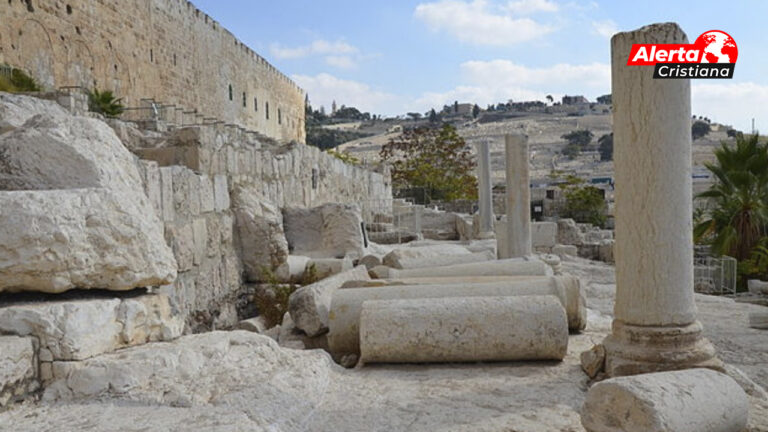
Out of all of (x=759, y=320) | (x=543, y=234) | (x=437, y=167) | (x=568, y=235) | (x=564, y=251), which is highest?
(x=437, y=167)

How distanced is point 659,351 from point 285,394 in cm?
242

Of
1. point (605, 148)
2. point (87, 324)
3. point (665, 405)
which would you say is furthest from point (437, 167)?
point (605, 148)

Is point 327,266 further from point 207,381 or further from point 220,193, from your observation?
point 207,381

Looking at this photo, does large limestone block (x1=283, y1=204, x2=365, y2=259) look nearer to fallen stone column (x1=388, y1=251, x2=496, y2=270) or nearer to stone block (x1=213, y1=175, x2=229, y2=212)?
fallen stone column (x1=388, y1=251, x2=496, y2=270)

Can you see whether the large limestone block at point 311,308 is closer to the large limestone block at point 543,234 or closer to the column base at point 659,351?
the column base at point 659,351

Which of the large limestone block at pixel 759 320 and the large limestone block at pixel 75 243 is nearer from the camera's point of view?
the large limestone block at pixel 75 243

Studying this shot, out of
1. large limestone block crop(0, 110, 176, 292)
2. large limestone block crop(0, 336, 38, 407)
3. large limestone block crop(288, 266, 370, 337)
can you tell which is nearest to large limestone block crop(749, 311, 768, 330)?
large limestone block crop(288, 266, 370, 337)

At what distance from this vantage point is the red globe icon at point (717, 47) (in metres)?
4.77

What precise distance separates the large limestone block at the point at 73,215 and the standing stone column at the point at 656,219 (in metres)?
2.95

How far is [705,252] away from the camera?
1936 centimetres

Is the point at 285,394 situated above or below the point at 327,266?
below

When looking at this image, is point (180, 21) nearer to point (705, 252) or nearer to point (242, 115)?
point (242, 115)

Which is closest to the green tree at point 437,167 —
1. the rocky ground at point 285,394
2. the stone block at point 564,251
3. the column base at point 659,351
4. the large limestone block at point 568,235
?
the large limestone block at point 568,235

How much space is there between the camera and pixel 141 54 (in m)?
21.6
